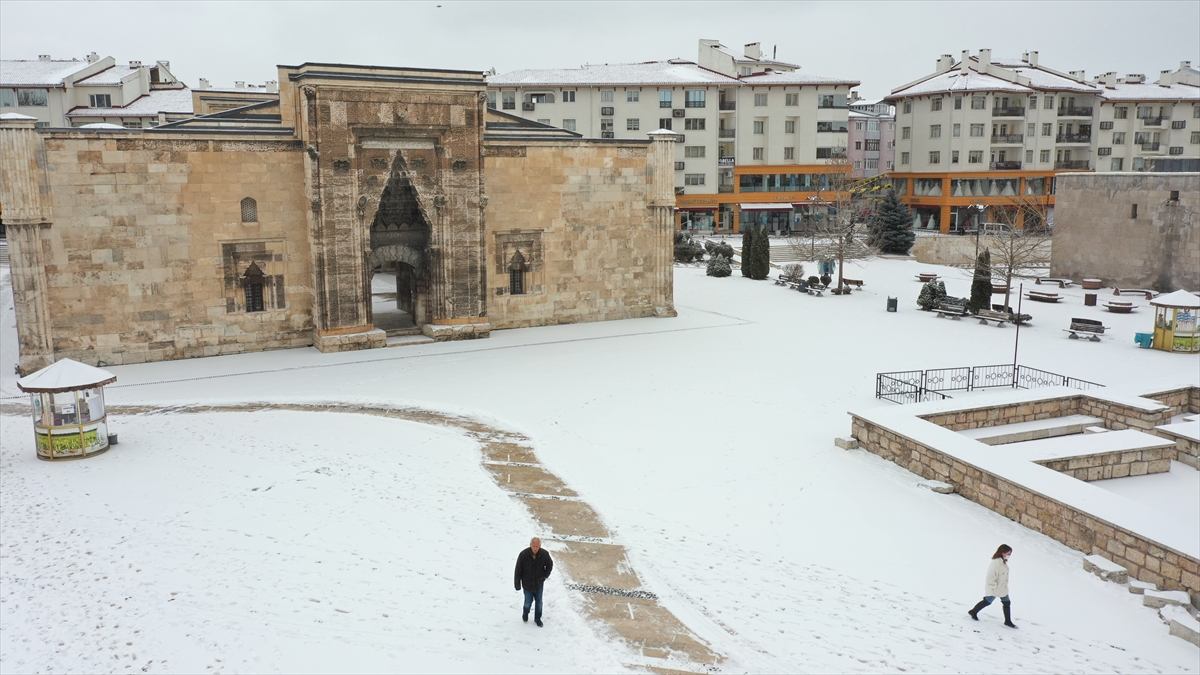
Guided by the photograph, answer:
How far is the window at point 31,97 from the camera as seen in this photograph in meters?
58.2

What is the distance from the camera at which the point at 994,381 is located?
22000 millimetres

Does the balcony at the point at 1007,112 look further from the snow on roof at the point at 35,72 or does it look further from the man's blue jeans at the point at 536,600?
the snow on roof at the point at 35,72

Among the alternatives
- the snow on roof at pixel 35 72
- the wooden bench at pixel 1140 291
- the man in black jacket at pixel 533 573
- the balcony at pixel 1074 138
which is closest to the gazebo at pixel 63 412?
the man in black jacket at pixel 533 573

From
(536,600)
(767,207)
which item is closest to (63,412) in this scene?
(536,600)

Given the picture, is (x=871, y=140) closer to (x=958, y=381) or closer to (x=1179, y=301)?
(x=1179, y=301)

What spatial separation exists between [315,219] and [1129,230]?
112ft

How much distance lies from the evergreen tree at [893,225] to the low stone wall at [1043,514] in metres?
36.4

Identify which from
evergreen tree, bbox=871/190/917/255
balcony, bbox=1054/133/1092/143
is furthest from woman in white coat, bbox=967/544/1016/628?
balcony, bbox=1054/133/1092/143

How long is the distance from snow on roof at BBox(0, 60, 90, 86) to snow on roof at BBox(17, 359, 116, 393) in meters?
52.8

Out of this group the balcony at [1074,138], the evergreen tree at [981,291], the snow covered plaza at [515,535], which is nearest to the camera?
the snow covered plaza at [515,535]

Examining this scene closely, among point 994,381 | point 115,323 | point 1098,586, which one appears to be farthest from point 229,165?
point 1098,586

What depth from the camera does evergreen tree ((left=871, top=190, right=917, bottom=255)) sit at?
50625 millimetres

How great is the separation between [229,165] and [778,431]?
Result: 56.0 ft

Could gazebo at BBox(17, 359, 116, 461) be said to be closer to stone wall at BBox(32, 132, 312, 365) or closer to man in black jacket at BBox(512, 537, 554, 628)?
stone wall at BBox(32, 132, 312, 365)
